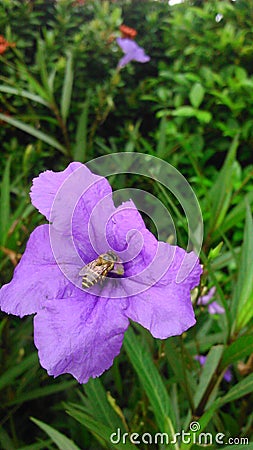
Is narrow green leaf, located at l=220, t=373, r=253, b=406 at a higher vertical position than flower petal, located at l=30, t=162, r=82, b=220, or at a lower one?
lower

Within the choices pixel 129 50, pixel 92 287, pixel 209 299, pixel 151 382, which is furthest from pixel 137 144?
pixel 92 287

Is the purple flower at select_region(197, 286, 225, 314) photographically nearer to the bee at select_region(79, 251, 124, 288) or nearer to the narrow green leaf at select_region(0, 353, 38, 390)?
the narrow green leaf at select_region(0, 353, 38, 390)

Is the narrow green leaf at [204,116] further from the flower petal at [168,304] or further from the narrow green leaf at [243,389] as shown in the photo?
the flower petal at [168,304]

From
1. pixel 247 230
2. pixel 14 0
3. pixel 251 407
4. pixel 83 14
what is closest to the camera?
pixel 247 230

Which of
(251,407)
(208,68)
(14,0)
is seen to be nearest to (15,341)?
(251,407)

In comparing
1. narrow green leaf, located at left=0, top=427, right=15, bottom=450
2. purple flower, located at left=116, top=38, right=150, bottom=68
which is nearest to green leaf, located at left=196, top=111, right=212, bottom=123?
purple flower, located at left=116, top=38, right=150, bottom=68

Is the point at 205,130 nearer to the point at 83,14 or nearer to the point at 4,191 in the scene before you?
the point at 83,14
